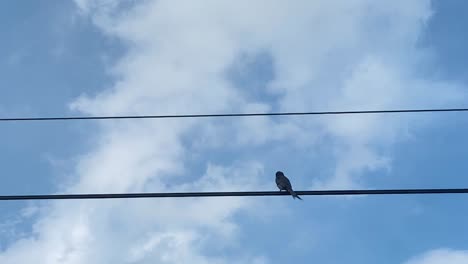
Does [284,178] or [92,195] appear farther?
[284,178]

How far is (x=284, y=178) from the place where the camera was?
48.4 feet

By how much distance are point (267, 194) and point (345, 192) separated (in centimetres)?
120

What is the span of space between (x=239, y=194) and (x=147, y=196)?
4.54ft

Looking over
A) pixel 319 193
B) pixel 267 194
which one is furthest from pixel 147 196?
pixel 319 193

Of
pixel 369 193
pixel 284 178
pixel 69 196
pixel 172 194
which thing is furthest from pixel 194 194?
pixel 284 178

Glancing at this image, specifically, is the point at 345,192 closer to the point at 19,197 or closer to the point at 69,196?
the point at 69,196

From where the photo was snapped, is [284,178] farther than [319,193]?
Yes

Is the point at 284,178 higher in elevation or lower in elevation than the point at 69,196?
higher

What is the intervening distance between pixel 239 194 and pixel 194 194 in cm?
69

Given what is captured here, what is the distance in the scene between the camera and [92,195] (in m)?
8.72

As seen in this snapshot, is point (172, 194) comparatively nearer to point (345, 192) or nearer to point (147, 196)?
point (147, 196)

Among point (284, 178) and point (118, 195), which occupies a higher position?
point (284, 178)

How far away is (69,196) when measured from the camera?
28.4 feet

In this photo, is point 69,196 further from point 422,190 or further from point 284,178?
point 284,178
